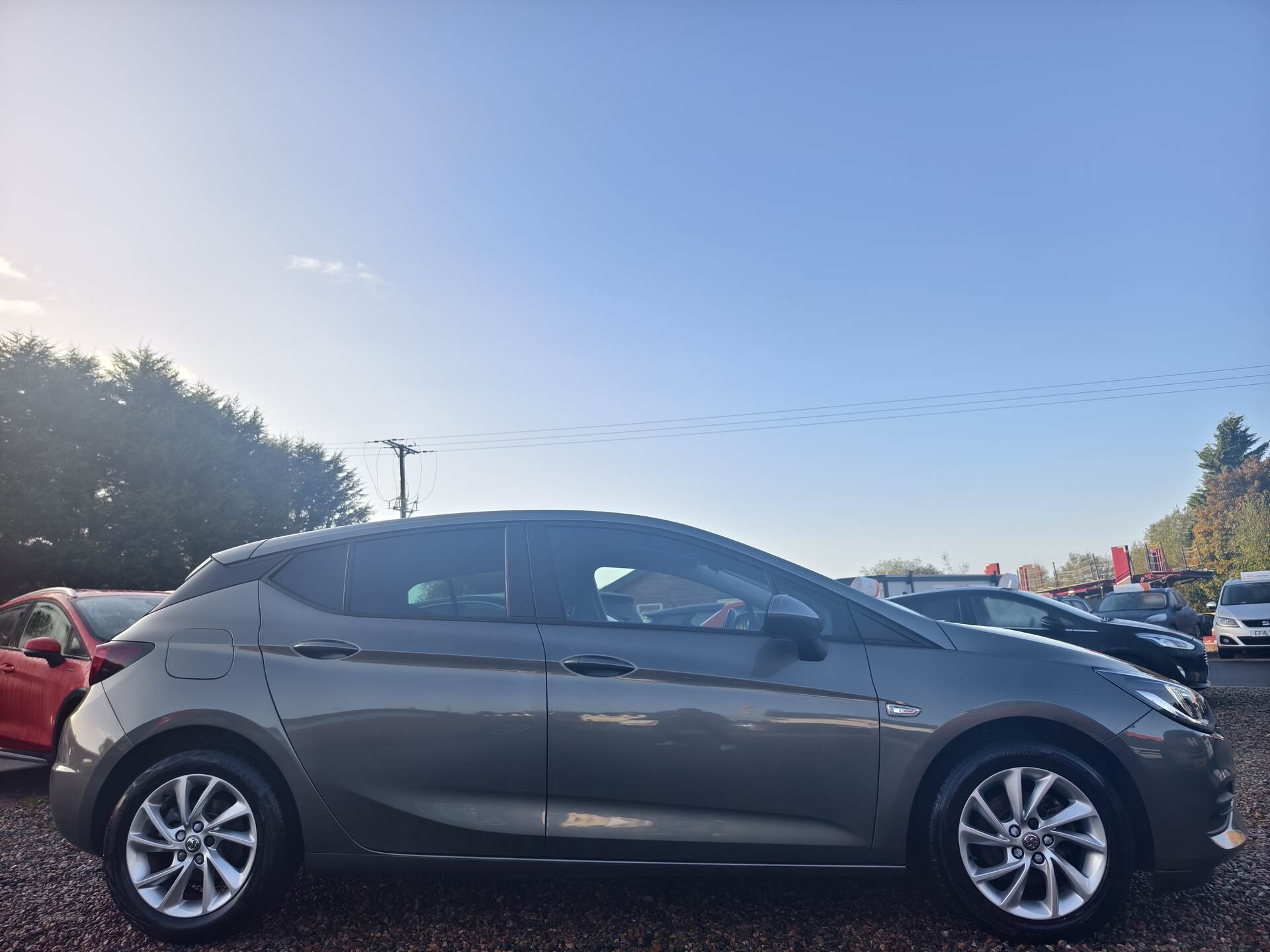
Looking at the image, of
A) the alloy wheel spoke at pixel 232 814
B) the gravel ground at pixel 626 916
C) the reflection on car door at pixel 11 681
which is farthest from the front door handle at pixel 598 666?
the reflection on car door at pixel 11 681

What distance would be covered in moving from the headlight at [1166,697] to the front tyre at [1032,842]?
33cm

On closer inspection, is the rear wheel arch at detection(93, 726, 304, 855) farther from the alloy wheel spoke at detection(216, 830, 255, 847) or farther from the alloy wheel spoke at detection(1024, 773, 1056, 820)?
the alloy wheel spoke at detection(1024, 773, 1056, 820)

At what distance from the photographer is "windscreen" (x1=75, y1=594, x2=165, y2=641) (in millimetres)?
5430

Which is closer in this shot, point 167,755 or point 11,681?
point 167,755

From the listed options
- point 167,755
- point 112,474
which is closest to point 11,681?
point 167,755

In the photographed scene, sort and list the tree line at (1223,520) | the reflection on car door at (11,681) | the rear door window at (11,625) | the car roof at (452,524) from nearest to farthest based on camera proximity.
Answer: the car roof at (452,524) → the reflection on car door at (11,681) → the rear door window at (11,625) → the tree line at (1223,520)

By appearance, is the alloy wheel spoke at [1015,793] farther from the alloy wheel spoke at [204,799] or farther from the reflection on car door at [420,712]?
the alloy wheel spoke at [204,799]

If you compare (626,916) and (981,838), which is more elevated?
(981,838)

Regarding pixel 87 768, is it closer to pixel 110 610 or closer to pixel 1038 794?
pixel 110 610

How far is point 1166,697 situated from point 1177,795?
34cm

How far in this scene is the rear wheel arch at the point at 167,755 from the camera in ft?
9.61

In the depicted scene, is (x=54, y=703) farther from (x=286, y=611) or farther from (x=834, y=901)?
(x=834, y=901)

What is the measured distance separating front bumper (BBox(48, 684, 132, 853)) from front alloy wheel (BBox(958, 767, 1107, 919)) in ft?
10.1

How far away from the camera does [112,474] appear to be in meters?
24.4
